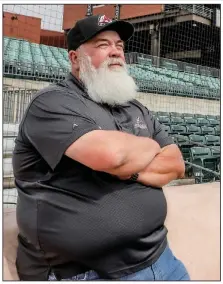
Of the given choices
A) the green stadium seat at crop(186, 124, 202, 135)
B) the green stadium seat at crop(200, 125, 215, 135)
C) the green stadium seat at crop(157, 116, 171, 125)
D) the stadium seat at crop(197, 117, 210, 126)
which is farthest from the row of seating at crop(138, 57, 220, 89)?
the green stadium seat at crop(157, 116, 171, 125)

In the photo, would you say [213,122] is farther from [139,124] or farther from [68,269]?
[68,269]

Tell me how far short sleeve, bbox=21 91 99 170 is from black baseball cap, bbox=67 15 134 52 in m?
0.34

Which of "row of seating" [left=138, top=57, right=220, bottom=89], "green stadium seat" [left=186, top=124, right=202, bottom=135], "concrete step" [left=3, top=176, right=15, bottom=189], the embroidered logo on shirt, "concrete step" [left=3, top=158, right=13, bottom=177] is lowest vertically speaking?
"concrete step" [left=3, top=176, right=15, bottom=189]

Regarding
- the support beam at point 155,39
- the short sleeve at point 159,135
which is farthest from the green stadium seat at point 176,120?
the short sleeve at point 159,135

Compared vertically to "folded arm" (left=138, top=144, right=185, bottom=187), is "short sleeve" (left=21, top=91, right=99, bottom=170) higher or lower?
higher

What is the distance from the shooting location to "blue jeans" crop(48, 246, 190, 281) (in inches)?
54.6

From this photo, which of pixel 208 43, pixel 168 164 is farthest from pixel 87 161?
pixel 208 43

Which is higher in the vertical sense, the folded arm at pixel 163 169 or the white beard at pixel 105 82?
the white beard at pixel 105 82

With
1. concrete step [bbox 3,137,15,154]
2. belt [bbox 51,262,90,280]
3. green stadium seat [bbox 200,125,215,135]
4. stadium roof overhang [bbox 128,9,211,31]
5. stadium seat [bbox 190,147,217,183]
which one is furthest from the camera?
stadium roof overhang [bbox 128,9,211,31]

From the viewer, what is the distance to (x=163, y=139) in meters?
1.74

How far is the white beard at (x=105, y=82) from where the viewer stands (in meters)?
1.55

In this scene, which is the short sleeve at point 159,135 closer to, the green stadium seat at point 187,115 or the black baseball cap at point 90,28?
the black baseball cap at point 90,28

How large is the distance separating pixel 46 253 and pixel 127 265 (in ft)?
1.07

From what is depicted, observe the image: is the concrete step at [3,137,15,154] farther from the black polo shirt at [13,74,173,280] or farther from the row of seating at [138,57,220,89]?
the row of seating at [138,57,220,89]
